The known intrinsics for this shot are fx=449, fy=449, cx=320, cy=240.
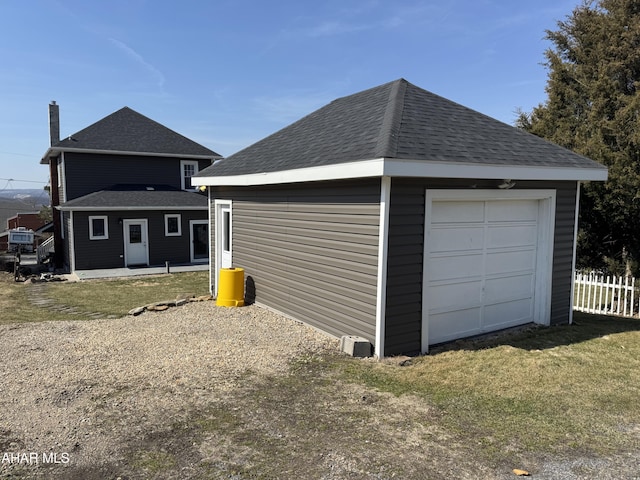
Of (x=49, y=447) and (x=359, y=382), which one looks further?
(x=359, y=382)

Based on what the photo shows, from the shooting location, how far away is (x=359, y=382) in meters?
5.77

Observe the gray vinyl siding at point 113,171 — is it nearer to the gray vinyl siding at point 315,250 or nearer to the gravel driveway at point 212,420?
the gray vinyl siding at point 315,250

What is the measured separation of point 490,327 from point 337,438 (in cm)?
489

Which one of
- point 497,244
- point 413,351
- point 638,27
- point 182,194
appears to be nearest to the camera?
point 413,351

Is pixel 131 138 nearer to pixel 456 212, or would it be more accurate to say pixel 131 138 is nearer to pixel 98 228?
pixel 98 228

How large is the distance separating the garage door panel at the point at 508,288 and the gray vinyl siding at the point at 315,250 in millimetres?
2603

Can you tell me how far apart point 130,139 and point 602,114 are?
20530 millimetres

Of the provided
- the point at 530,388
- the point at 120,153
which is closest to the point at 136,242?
the point at 120,153

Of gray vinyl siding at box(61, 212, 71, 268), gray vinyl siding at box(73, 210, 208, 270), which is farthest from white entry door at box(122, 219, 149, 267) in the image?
gray vinyl siding at box(61, 212, 71, 268)

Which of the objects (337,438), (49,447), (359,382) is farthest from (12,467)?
(359,382)

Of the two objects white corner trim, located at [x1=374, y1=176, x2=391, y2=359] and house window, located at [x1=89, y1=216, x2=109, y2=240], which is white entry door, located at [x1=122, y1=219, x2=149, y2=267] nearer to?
house window, located at [x1=89, y1=216, x2=109, y2=240]

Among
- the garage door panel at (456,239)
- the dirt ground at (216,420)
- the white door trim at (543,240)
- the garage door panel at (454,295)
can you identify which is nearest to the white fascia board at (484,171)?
the white door trim at (543,240)

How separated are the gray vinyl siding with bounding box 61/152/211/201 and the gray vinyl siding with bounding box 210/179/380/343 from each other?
13.5 metres

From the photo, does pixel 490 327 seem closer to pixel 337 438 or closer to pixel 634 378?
pixel 634 378
